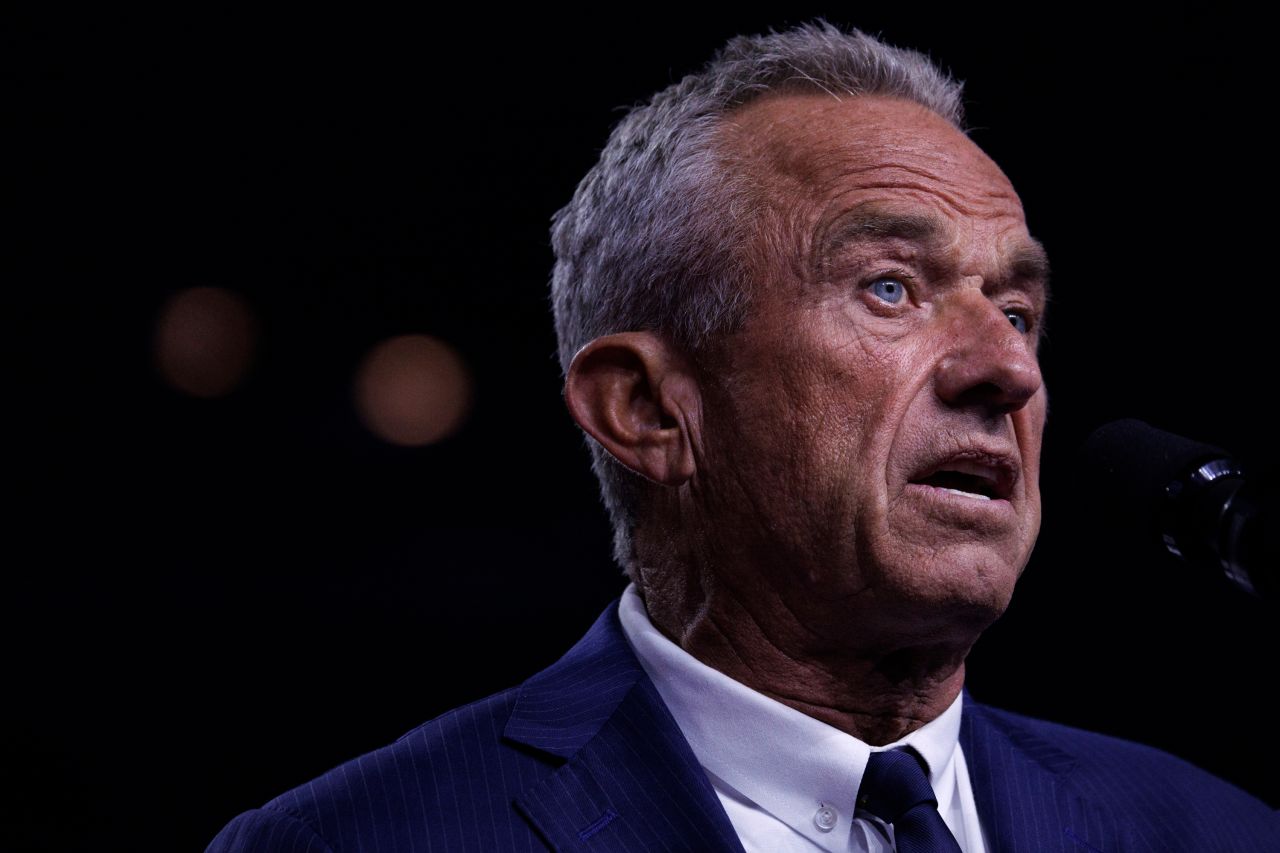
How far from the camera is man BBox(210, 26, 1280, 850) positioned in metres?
1.76

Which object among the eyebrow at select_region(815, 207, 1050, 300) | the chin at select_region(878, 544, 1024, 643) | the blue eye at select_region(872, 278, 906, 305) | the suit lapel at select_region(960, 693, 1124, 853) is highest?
the eyebrow at select_region(815, 207, 1050, 300)

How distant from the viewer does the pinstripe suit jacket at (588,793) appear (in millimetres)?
1726

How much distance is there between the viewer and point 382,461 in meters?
3.27

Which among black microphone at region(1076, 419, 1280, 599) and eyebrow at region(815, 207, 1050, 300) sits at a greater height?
eyebrow at region(815, 207, 1050, 300)

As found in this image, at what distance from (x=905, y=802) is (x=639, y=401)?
0.75 meters

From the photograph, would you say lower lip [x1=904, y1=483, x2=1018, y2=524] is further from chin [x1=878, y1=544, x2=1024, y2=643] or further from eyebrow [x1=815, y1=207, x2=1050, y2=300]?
eyebrow [x1=815, y1=207, x2=1050, y2=300]

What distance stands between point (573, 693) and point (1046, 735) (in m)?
0.97

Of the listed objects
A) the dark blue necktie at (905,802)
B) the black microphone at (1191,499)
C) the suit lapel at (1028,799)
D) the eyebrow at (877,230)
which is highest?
the eyebrow at (877,230)

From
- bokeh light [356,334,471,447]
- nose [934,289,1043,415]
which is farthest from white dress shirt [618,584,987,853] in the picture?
bokeh light [356,334,471,447]

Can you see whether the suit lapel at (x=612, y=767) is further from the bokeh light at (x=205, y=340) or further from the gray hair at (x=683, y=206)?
the bokeh light at (x=205, y=340)

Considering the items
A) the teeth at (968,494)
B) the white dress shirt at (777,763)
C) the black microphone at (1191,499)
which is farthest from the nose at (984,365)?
the white dress shirt at (777,763)

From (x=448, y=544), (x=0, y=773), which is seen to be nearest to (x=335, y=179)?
(x=448, y=544)

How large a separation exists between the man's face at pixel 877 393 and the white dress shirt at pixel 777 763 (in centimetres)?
15

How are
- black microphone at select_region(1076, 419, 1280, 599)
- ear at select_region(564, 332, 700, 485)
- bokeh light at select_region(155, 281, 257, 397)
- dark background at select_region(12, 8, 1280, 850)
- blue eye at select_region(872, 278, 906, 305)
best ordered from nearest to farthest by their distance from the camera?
1. black microphone at select_region(1076, 419, 1280, 599)
2. blue eye at select_region(872, 278, 906, 305)
3. ear at select_region(564, 332, 700, 485)
4. dark background at select_region(12, 8, 1280, 850)
5. bokeh light at select_region(155, 281, 257, 397)
